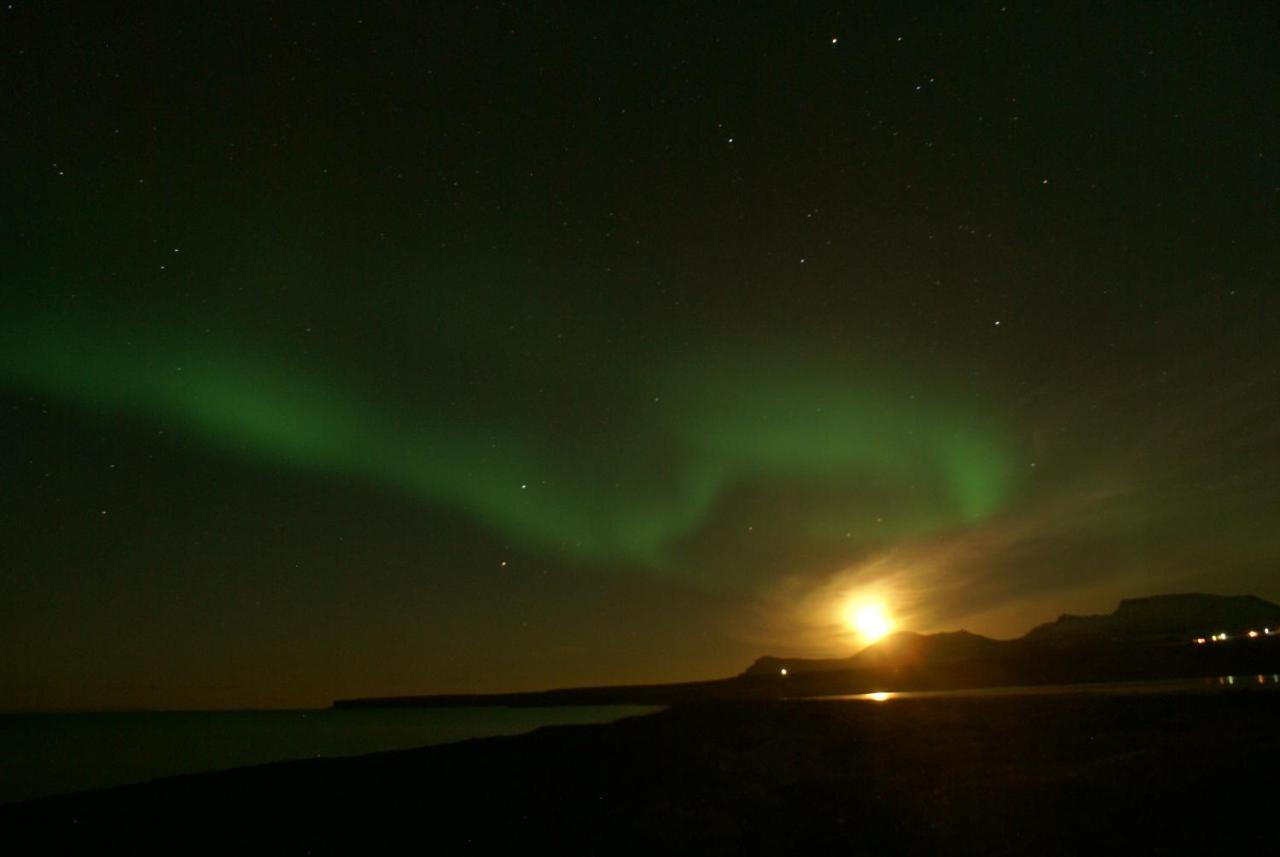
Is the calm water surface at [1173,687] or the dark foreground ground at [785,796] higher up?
the calm water surface at [1173,687]

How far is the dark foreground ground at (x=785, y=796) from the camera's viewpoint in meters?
10.8

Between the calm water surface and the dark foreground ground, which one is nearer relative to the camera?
the dark foreground ground

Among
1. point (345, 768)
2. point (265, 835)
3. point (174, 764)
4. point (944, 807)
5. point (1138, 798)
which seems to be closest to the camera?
point (1138, 798)

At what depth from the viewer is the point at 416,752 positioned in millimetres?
30891

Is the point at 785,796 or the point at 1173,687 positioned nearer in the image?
the point at 785,796

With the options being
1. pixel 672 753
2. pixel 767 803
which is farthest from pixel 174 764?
pixel 767 803

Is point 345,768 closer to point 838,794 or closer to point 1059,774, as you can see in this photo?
point 838,794

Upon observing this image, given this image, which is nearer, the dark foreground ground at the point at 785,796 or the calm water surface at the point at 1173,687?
the dark foreground ground at the point at 785,796

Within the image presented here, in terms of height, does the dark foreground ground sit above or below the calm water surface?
below

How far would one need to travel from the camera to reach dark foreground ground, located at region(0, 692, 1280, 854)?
10805mm

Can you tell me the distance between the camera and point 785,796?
14.4 m

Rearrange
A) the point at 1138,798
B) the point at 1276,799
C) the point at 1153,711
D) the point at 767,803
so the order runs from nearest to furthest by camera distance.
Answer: the point at 1276,799 < the point at 1138,798 < the point at 767,803 < the point at 1153,711

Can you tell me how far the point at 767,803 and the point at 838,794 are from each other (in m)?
1.40

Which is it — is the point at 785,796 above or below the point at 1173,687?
below
